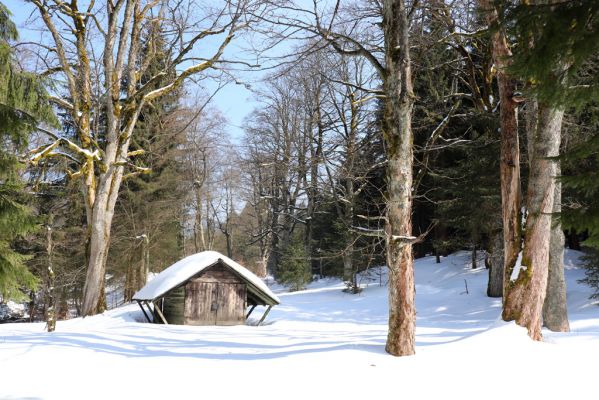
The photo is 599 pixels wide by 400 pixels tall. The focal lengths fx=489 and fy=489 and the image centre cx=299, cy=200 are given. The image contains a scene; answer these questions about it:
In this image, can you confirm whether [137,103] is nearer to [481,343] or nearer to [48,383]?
[48,383]

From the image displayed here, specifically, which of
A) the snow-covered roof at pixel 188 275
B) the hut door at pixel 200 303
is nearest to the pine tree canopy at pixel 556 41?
the snow-covered roof at pixel 188 275

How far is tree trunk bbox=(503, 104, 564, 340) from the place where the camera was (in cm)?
756

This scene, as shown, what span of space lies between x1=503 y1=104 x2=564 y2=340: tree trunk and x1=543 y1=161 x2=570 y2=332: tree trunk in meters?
3.20

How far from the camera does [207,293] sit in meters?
16.3

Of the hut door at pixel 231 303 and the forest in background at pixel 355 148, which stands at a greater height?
the forest in background at pixel 355 148

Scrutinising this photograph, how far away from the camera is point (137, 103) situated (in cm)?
1588

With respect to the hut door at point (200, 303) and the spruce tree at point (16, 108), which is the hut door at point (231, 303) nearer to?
the hut door at point (200, 303)

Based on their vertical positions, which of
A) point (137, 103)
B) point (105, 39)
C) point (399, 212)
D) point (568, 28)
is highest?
point (105, 39)

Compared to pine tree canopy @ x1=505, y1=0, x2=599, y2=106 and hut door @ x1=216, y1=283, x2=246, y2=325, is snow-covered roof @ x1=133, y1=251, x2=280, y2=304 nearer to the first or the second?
hut door @ x1=216, y1=283, x2=246, y2=325

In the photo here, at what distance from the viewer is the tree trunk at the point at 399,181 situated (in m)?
6.90

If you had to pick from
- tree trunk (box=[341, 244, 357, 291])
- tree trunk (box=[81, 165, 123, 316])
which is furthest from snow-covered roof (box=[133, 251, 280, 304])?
tree trunk (box=[341, 244, 357, 291])

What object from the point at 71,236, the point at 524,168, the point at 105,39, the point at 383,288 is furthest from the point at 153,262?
the point at 524,168

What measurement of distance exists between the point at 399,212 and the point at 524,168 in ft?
36.1

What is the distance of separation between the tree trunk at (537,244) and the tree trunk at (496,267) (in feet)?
33.6
